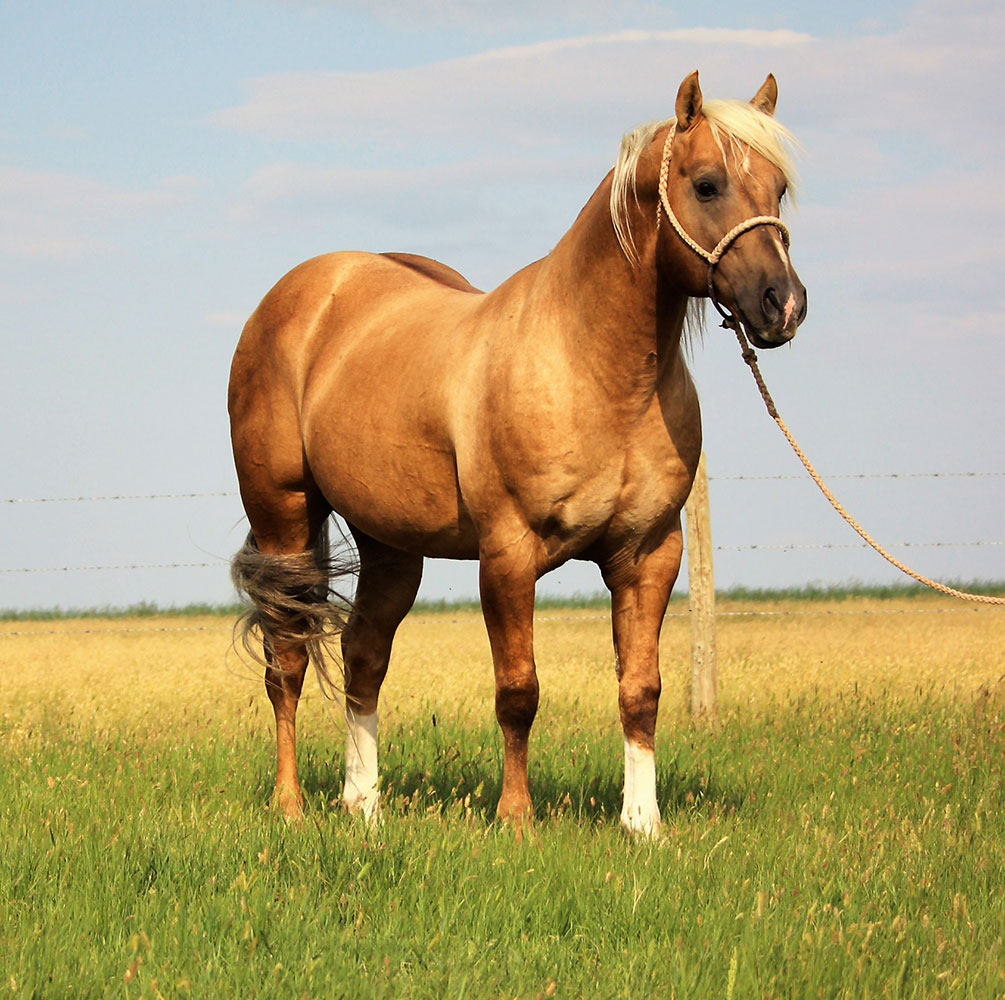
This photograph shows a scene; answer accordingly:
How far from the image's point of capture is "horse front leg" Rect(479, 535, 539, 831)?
15.1 ft

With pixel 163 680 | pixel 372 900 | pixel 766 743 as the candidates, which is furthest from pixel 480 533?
pixel 163 680

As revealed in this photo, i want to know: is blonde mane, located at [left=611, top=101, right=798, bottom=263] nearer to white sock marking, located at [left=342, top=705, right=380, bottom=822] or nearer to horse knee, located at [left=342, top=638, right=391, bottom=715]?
horse knee, located at [left=342, top=638, right=391, bottom=715]

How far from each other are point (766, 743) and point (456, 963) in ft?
12.9

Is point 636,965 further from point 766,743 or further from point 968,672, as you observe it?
point 968,672

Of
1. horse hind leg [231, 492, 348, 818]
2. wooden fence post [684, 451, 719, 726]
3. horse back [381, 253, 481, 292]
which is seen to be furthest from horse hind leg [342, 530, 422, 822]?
wooden fence post [684, 451, 719, 726]

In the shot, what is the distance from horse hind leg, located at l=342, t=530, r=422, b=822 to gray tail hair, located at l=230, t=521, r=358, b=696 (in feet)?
0.25

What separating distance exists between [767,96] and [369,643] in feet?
10.1

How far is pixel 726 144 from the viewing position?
4363mm

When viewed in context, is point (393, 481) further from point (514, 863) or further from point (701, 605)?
point (701, 605)

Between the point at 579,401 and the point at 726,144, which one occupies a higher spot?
the point at 726,144

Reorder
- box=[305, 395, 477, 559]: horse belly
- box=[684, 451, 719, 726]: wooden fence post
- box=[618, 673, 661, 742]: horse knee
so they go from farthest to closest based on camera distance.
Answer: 1. box=[684, 451, 719, 726]: wooden fence post
2. box=[305, 395, 477, 559]: horse belly
3. box=[618, 673, 661, 742]: horse knee

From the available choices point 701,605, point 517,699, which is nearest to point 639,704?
point 517,699

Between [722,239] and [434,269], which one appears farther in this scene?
[434,269]

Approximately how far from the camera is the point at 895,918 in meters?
3.63
